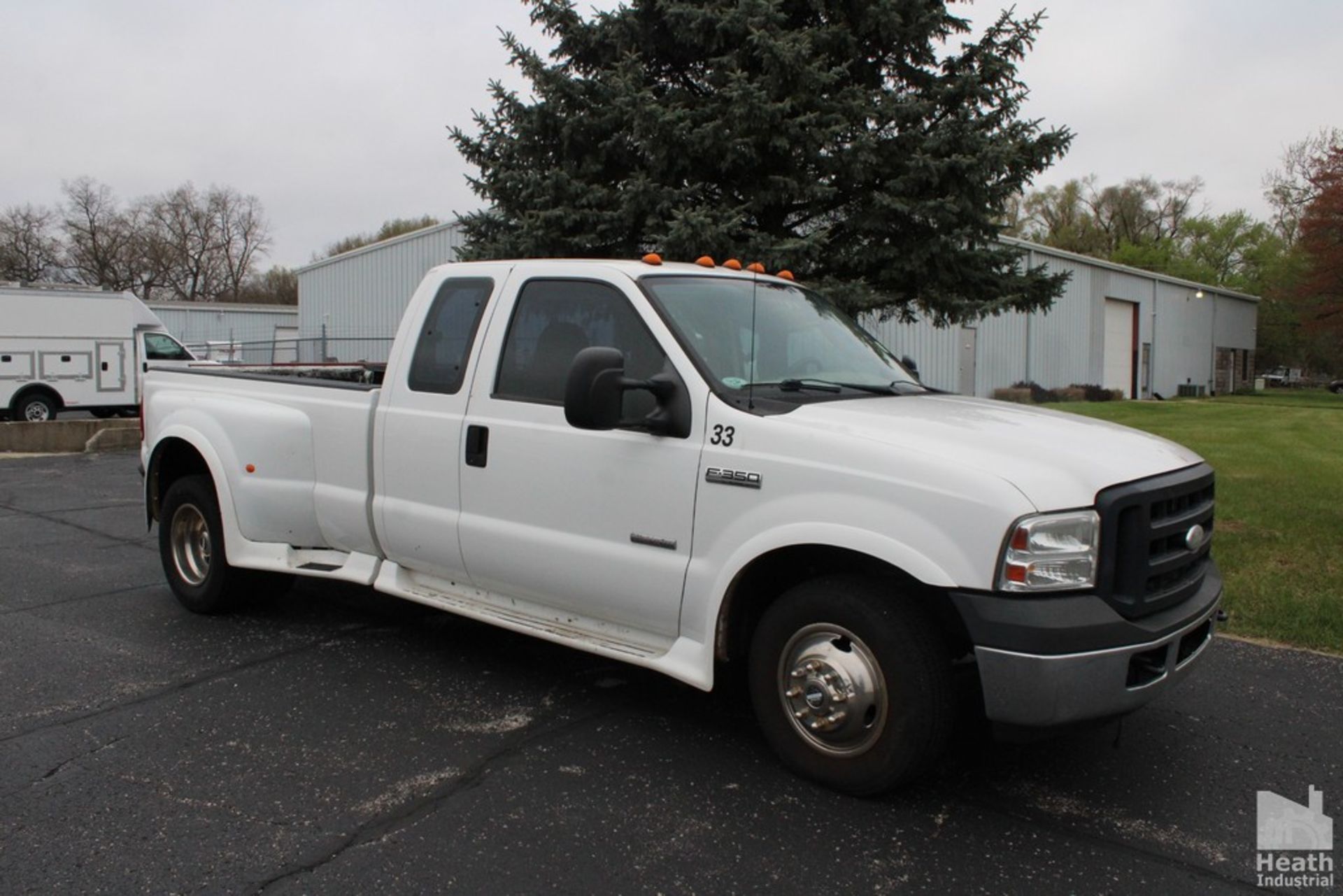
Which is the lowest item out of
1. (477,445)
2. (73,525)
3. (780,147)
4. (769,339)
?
(73,525)

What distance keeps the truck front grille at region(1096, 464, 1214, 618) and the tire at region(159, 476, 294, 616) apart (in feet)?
15.2

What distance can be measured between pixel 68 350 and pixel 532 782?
2207 centimetres

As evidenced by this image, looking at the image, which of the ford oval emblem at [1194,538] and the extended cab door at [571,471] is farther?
the extended cab door at [571,471]

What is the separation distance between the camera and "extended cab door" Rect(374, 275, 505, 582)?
4855 mm

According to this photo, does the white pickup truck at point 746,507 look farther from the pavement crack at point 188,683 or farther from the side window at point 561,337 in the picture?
the pavement crack at point 188,683

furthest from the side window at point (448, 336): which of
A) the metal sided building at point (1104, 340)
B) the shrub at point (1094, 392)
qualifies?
the shrub at point (1094, 392)

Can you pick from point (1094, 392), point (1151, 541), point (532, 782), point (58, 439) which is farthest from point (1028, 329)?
point (532, 782)

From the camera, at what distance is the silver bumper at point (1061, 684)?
10.6 feet

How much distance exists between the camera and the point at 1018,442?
3.63 meters

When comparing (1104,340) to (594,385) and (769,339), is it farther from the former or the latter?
(594,385)

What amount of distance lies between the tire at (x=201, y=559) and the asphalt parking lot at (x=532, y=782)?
0.38 meters

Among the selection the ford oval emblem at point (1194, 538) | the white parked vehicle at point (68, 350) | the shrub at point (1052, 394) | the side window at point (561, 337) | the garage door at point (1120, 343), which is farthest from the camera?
the garage door at point (1120, 343)

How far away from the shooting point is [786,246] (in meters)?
11.2
